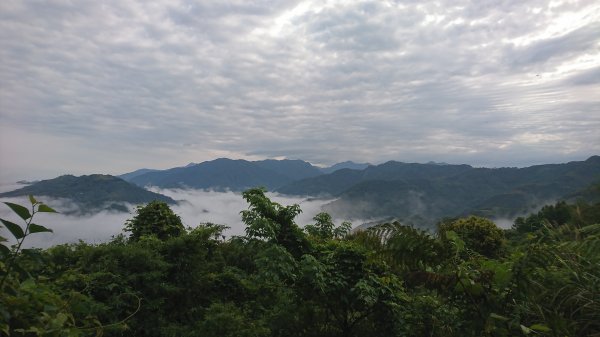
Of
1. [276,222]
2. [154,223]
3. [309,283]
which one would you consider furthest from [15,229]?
[154,223]

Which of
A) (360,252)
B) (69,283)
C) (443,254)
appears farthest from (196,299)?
(443,254)

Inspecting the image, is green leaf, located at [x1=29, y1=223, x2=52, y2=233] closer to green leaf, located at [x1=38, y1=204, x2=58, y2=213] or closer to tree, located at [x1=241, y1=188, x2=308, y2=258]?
green leaf, located at [x1=38, y1=204, x2=58, y2=213]

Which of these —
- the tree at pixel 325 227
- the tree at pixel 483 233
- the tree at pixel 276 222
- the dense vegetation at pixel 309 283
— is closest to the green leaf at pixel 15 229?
the dense vegetation at pixel 309 283

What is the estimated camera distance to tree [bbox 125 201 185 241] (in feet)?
45.1

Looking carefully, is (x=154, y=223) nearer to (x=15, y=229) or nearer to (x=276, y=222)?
(x=276, y=222)

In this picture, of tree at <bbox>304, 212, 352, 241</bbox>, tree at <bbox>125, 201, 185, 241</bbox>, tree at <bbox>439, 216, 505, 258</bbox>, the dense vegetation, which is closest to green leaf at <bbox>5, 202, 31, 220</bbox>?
the dense vegetation

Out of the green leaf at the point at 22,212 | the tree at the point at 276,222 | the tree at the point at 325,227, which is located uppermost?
the green leaf at the point at 22,212

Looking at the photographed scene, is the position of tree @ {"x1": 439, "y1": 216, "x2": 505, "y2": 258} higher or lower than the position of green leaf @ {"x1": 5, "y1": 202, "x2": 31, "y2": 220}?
lower

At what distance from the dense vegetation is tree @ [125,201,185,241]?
2.41 metres

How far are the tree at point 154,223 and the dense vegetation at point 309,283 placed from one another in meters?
2.41

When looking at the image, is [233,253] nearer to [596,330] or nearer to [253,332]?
[253,332]

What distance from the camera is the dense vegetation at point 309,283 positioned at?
195 centimetres

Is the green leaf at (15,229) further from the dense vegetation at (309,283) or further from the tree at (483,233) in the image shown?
the tree at (483,233)

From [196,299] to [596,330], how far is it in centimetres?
808
